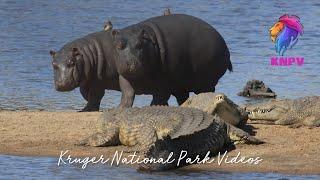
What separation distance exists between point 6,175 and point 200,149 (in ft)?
6.25

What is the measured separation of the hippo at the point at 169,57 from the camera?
1446 centimetres

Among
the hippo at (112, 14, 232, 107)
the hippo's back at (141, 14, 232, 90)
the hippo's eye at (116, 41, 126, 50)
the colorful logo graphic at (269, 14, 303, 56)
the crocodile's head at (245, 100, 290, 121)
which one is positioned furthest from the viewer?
the colorful logo graphic at (269, 14, 303, 56)

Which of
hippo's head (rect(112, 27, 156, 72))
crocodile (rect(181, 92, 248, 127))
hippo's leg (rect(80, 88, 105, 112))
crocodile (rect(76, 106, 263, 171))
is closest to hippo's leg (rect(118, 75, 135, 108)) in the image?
hippo's head (rect(112, 27, 156, 72))

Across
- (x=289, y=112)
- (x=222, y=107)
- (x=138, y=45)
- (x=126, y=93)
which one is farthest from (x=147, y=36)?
(x=222, y=107)

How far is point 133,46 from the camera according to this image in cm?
1443

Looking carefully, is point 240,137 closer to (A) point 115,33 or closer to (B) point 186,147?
(B) point 186,147

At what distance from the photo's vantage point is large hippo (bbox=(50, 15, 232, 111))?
47.6ft

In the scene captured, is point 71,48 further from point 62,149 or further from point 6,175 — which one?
point 6,175

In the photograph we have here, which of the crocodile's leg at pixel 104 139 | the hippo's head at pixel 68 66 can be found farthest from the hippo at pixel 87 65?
the crocodile's leg at pixel 104 139

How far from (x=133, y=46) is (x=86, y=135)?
5.87 feet

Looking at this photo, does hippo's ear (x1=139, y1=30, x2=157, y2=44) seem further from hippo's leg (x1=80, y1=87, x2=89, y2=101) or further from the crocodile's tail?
the crocodile's tail

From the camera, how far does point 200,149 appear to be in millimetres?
11711

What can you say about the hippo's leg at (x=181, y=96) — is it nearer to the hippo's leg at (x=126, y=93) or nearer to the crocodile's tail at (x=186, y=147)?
the hippo's leg at (x=126, y=93)

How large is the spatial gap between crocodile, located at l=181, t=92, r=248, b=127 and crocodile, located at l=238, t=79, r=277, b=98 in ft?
13.2
